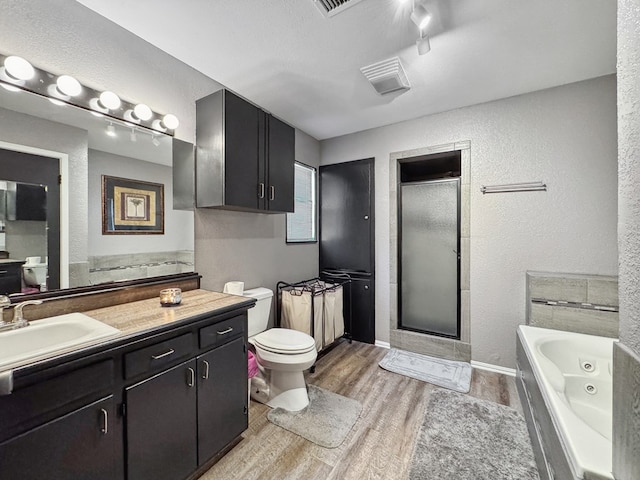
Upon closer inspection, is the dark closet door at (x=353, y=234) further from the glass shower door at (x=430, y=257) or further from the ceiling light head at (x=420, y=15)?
the ceiling light head at (x=420, y=15)

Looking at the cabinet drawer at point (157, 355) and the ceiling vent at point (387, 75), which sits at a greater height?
the ceiling vent at point (387, 75)

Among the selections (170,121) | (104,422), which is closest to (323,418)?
(104,422)

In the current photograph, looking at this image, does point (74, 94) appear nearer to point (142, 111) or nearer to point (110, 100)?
point (110, 100)

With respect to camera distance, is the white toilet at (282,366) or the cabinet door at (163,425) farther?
the white toilet at (282,366)

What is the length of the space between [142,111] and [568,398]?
3279 mm

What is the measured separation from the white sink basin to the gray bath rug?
67.4 inches

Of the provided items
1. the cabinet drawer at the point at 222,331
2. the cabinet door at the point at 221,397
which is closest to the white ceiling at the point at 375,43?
the cabinet drawer at the point at 222,331

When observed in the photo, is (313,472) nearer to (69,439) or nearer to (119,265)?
(69,439)

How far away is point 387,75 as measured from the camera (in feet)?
6.72

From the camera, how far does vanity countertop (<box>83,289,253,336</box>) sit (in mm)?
1269

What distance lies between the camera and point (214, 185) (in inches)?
76.6

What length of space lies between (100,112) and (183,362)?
151 cm

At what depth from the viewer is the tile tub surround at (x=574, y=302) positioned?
6.72 ft

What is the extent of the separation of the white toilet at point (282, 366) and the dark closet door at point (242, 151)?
98cm
